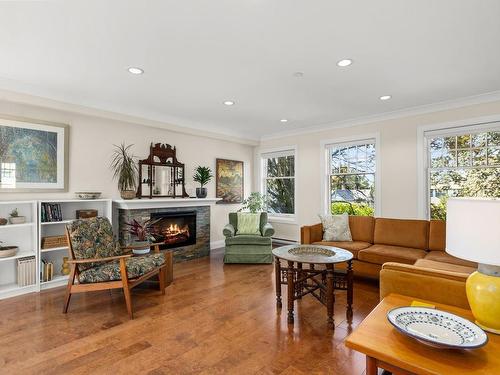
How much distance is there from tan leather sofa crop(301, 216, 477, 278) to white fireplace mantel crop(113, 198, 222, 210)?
2094mm

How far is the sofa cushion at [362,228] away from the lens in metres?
4.20

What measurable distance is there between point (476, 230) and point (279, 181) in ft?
16.8

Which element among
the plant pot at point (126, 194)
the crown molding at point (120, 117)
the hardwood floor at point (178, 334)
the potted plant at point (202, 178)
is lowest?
the hardwood floor at point (178, 334)

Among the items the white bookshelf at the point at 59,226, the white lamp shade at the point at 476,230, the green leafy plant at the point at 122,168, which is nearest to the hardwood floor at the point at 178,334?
the white bookshelf at the point at 59,226

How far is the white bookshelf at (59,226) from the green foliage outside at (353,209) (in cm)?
394

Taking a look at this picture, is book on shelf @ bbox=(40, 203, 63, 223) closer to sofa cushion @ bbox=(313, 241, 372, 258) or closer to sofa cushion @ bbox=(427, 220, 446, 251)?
sofa cushion @ bbox=(313, 241, 372, 258)

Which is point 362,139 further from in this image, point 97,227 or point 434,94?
point 97,227

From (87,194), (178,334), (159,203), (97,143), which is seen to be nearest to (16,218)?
(87,194)

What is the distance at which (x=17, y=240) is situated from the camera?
3525 millimetres

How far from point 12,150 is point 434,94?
18.1 ft

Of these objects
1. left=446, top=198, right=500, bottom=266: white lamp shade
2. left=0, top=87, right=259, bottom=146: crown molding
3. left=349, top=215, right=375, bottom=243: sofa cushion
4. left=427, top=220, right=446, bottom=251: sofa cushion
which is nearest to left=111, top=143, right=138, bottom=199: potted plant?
left=0, top=87, right=259, bottom=146: crown molding

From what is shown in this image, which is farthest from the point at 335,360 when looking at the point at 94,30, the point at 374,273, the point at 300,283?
the point at 94,30

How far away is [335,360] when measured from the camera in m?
2.03

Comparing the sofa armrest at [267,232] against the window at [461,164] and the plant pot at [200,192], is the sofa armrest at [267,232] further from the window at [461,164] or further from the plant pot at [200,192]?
the window at [461,164]
